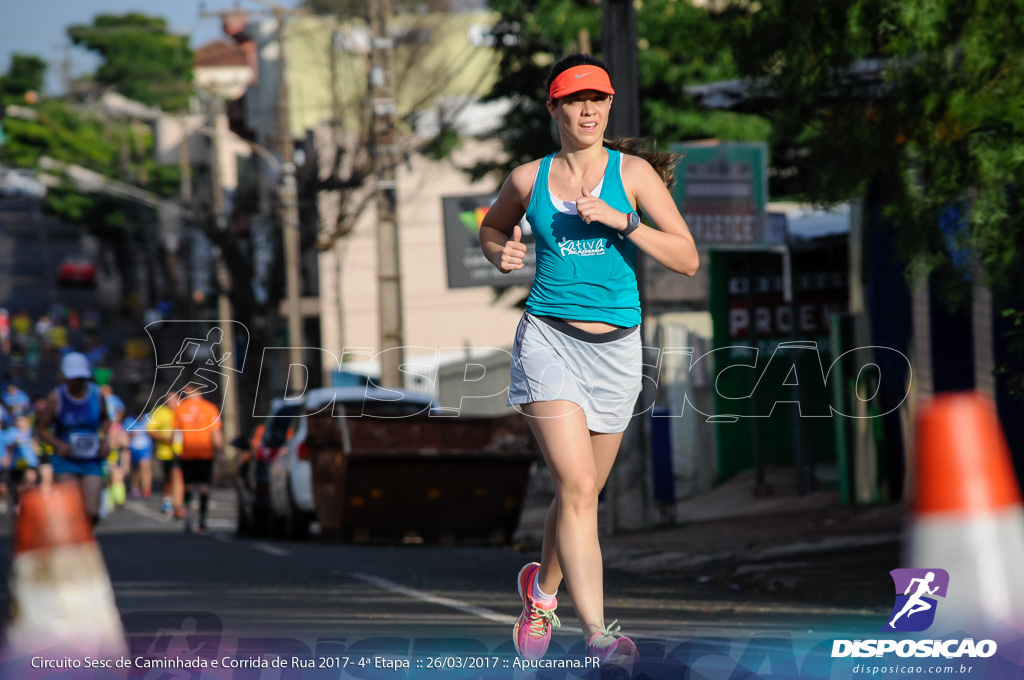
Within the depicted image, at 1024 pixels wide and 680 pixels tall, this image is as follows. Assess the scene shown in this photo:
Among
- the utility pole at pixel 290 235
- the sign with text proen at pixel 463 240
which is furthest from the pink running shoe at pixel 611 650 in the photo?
the utility pole at pixel 290 235

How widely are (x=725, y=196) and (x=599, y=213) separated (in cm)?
1232

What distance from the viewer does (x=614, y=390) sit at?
5336mm

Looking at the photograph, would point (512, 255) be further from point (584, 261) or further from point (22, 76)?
point (22, 76)

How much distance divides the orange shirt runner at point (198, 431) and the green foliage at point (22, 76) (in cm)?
9013

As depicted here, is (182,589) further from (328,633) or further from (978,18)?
(978,18)

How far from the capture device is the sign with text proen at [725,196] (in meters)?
16.9

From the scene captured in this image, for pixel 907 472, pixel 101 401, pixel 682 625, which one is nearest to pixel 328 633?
pixel 682 625

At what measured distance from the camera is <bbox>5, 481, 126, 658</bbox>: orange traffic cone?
5.32 metres

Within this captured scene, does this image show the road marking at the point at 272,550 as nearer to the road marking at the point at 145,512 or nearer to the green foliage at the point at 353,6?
the road marking at the point at 145,512

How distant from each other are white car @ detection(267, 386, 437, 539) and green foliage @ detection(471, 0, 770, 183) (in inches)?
281

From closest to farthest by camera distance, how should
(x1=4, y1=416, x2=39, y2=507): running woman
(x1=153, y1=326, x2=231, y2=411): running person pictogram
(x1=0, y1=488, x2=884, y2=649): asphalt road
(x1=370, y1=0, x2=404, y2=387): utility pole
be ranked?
(x1=0, y1=488, x2=884, y2=649): asphalt road < (x1=153, y1=326, x2=231, y2=411): running person pictogram < (x1=4, y1=416, x2=39, y2=507): running woman < (x1=370, y1=0, x2=404, y2=387): utility pole

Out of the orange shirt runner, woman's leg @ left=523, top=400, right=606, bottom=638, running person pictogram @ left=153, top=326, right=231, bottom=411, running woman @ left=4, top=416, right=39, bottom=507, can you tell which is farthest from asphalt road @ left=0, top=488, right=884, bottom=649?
running woman @ left=4, top=416, right=39, bottom=507

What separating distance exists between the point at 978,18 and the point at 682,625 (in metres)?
3.71

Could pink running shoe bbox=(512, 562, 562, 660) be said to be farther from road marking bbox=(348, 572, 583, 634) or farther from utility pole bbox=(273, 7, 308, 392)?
utility pole bbox=(273, 7, 308, 392)
